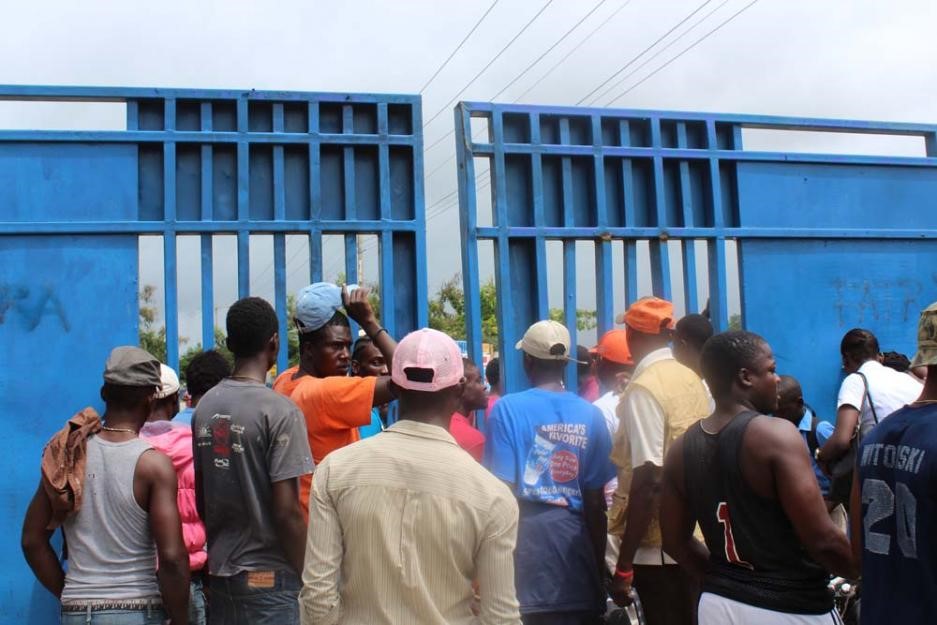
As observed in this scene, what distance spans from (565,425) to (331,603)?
5.18 feet

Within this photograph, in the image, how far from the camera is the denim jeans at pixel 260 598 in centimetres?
297

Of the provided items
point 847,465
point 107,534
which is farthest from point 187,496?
point 847,465

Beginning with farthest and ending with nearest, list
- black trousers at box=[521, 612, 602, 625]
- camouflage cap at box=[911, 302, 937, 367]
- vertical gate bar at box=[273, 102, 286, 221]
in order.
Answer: vertical gate bar at box=[273, 102, 286, 221] → black trousers at box=[521, 612, 602, 625] → camouflage cap at box=[911, 302, 937, 367]

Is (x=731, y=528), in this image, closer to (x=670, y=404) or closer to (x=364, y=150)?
(x=670, y=404)

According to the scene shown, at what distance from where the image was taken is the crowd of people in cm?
223

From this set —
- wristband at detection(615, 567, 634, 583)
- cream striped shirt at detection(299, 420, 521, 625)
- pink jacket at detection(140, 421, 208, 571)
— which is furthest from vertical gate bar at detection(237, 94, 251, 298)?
cream striped shirt at detection(299, 420, 521, 625)

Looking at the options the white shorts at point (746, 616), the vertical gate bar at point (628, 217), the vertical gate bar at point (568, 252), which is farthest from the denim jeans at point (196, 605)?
the vertical gate bar at point (628, 217)

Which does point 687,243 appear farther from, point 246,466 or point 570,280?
point 246,466

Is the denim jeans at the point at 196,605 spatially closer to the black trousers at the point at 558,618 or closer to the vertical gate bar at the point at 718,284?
the black trousers at the point at 558,618

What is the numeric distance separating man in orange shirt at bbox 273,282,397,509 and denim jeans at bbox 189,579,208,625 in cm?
93

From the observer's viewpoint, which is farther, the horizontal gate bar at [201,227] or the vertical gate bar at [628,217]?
the vertical gate bar at [628,217]

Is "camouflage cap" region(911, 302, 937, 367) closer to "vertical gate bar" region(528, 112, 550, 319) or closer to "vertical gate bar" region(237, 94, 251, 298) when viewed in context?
"vertical gate bar" region(528, 112, 550, 319)

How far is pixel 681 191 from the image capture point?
5.24m

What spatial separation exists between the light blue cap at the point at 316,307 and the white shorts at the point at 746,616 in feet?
5.78
